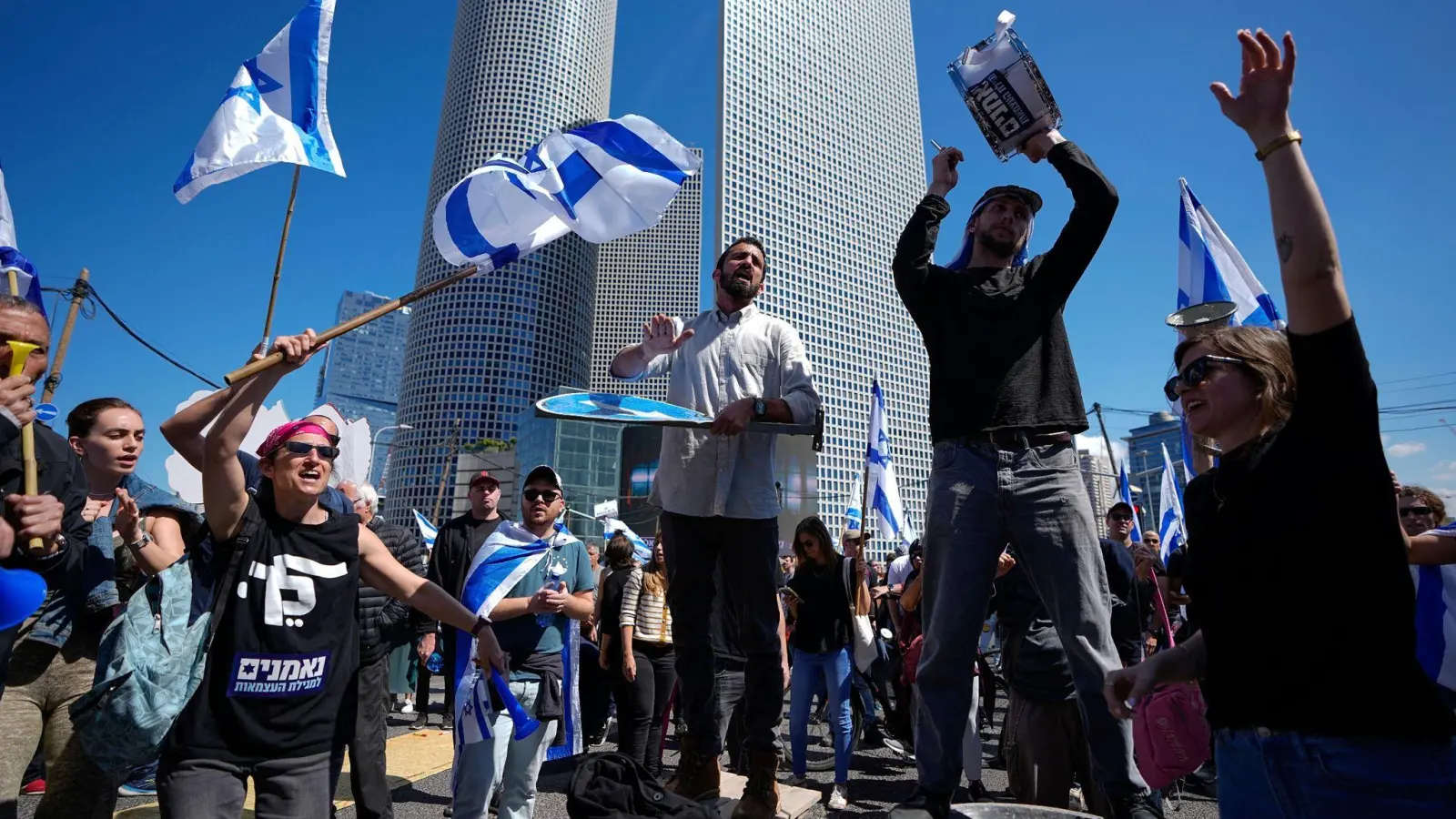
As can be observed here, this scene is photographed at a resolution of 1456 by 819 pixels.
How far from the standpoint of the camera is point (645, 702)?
634 cm

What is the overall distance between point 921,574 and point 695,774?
57.6 inches

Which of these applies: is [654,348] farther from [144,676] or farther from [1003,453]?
[144,676]

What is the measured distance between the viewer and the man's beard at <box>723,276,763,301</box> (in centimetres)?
389

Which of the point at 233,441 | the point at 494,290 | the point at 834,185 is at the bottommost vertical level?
the point at 233,441

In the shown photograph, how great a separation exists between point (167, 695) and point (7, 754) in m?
1.50

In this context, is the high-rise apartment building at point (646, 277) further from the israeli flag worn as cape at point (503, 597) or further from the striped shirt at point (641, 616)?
the israeli flag worn as cape at point (503, 597)

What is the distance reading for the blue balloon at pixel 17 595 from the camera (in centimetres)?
186

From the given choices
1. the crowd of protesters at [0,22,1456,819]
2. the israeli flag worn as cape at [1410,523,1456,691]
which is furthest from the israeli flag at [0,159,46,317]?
the israeli flag worn as cape at [1410,523,1456,691]

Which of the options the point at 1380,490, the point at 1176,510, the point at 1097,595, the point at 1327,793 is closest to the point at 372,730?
the point at 1097,595

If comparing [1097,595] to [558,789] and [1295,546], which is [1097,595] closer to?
[1295,546]

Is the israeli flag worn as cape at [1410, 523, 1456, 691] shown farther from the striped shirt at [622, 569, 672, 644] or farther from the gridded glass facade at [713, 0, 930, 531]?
the gridded glass facade at [713, 0, 930, 531]

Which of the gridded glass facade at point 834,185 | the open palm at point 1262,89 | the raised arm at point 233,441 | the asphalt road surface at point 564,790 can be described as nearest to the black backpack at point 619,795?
the raised arm at point 233,441

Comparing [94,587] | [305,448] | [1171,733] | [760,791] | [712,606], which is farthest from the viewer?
[712,606]

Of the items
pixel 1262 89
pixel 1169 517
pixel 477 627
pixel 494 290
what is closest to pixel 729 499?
pixel 477 627
